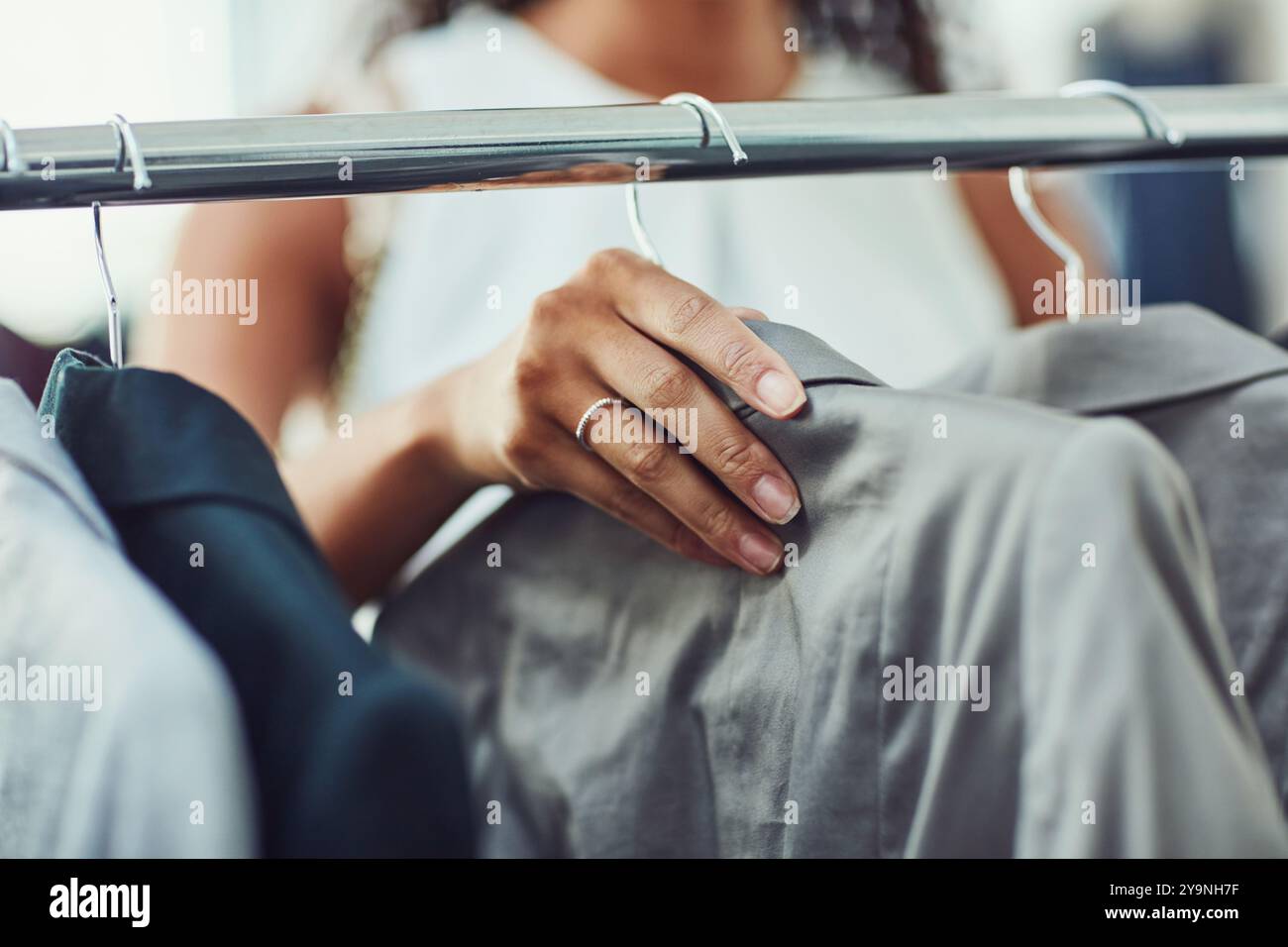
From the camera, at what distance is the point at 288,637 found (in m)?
0.31

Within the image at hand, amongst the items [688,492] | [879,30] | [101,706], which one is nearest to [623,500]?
[688,492]

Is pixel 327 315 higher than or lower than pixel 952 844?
higher

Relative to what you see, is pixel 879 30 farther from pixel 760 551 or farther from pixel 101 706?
pixel 101 706

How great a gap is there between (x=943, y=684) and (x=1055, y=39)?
1.29 metres

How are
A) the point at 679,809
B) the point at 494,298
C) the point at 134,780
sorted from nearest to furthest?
1. the point at 134,780
2. the point at 679,809
3. the point at 494,298

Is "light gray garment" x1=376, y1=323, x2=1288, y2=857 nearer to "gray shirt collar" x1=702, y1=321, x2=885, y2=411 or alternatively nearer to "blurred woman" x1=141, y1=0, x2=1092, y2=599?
"gray shirt collar" x1=702, y1=321, x2=885, y2=411

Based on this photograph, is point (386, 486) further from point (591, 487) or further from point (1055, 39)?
point (1055, 39)

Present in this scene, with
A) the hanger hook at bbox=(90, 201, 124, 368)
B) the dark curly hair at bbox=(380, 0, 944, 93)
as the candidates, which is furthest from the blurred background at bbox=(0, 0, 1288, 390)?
the hanger hook at bbox=(90, 201, 124, 368)

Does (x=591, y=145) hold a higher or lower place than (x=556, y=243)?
lower

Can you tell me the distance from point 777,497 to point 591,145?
0.12 m

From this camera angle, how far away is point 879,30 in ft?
2.94

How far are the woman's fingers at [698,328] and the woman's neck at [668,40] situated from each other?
367 millimetres
